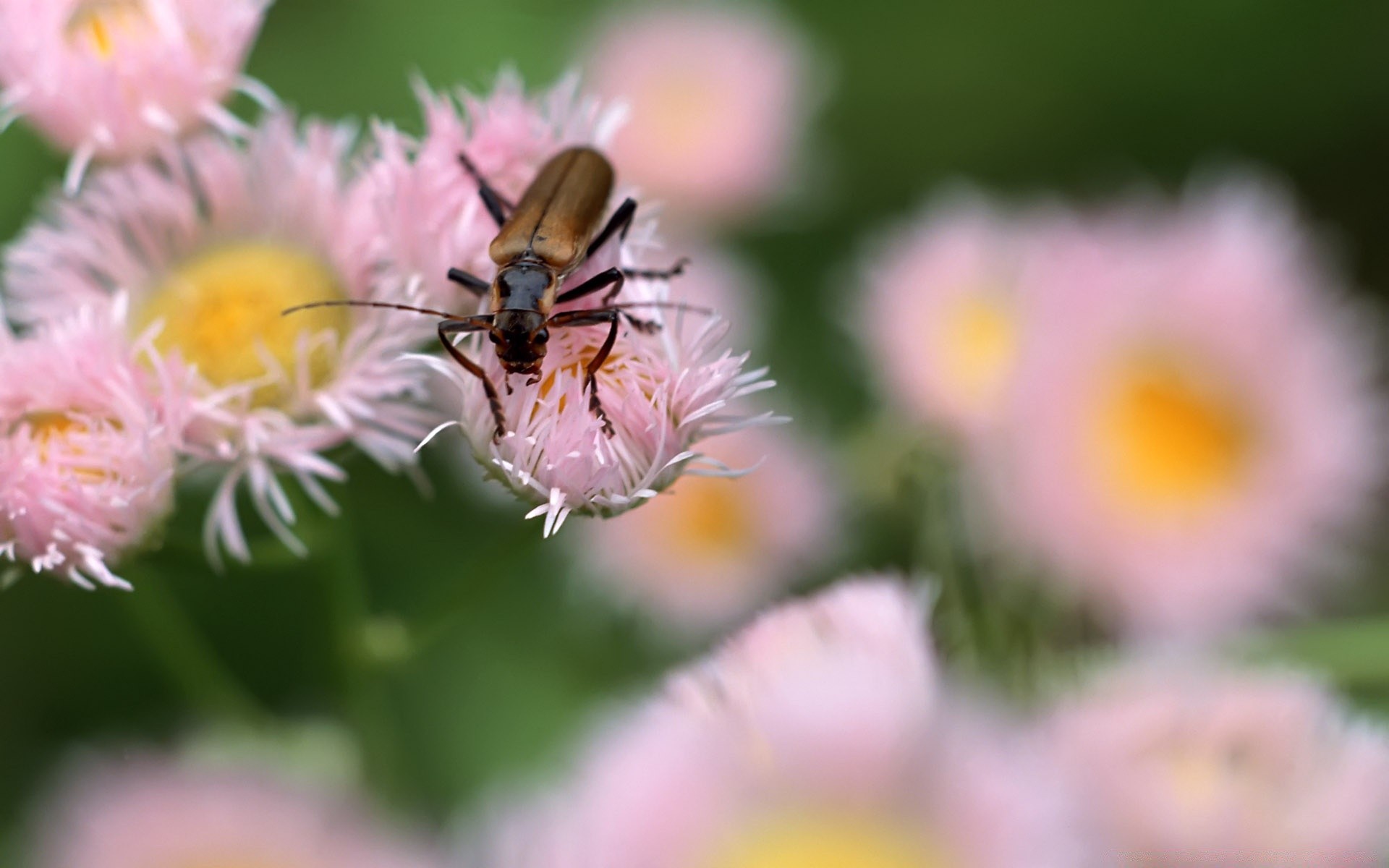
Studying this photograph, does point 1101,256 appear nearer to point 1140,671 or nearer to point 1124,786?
point 1140,671

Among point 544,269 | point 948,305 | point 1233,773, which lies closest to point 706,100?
point 948,305

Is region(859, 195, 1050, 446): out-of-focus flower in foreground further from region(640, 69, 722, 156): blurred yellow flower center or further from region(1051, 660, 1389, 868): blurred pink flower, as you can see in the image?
region(1051, 660, 1389, 868): blurred pink flower

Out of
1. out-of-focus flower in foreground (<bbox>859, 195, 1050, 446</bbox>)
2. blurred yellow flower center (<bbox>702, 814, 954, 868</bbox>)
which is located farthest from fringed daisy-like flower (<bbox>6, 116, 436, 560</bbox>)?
out-of-focus flower in foreground (<bbox>859, 195, 1050, 446</bbox>)

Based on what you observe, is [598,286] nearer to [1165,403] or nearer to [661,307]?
[661,307]

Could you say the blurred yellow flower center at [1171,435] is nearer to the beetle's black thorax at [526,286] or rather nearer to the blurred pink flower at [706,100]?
the blurred pink flower at [706,100]

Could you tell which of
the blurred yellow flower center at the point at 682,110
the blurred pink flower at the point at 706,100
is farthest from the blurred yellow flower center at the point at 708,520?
the blurred yellow flower center at the point at 682,110

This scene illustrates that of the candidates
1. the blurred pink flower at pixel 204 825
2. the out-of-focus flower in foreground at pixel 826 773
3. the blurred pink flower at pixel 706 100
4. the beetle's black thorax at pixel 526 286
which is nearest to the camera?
the out-of-focus flower in foreground at pixel 826 773
